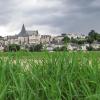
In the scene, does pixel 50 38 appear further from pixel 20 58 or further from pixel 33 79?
pixel 33 79

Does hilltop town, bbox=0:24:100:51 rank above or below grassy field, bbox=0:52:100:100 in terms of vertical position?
above

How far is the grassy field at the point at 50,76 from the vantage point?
2.83 meters

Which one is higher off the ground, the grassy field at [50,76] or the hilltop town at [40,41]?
the hilltop town at [40,41]

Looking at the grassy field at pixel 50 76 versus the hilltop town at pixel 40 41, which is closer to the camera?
the grassy field at pixel 50 76

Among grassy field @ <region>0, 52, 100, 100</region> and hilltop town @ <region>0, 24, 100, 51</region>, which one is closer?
grassy field @ <region>0, 52, 100, 100</region>

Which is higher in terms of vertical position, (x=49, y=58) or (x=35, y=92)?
(x=49, y=58)

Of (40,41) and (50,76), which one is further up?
(40,41)

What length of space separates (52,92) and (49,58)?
41.1 inches

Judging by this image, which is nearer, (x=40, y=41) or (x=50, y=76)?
(x=50, y=76)

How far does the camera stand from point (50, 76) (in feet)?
10.6

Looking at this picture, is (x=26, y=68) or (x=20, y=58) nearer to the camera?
(x=26, y=68)

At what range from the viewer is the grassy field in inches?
111

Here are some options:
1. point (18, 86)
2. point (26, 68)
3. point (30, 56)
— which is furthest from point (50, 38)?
point (18, 86)

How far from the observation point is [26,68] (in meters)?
3.71
